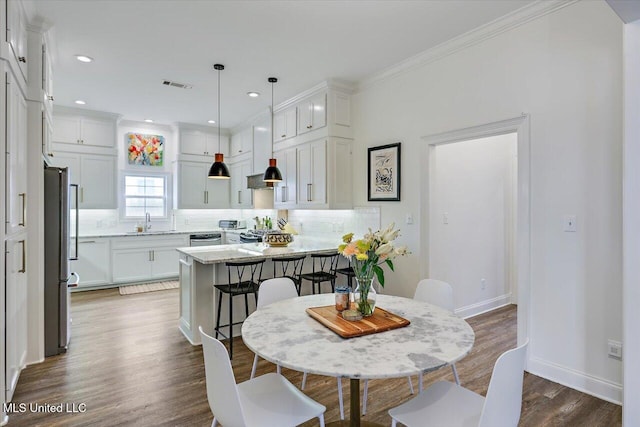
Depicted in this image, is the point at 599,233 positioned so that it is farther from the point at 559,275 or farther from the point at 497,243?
the point at 497,243

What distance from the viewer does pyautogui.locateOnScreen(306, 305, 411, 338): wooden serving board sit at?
1.66m

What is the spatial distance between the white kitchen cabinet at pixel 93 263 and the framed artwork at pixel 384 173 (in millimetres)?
4421

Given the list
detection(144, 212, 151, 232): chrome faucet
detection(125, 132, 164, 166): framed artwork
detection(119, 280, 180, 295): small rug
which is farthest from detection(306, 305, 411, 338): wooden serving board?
detection(125, 132, 164, 166): framed artwork

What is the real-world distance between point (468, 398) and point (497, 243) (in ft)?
11.4

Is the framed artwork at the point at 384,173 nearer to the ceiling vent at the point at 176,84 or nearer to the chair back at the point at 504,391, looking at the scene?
the ceiling vent at the point at 176,84

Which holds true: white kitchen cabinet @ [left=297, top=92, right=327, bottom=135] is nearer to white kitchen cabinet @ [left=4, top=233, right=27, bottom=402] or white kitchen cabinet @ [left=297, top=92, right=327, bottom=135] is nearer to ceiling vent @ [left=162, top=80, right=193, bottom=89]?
ceiling vent @ [left=162, top=80, right=193, bottom=89]

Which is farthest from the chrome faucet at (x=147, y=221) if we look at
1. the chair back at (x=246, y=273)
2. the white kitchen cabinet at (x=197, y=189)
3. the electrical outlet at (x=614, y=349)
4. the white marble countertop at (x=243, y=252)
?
the electrical outlet at (x=614, y=349)

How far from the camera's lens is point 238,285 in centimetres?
328

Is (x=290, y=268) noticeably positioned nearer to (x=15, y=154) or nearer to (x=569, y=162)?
(x=15, y=154)

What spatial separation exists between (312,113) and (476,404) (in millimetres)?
3858

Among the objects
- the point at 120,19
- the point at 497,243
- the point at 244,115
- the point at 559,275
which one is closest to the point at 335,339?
the point at 559,275

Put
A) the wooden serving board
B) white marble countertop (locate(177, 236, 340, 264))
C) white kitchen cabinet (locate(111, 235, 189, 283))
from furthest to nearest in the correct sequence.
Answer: white kitchen cabinet (locate(111, 235, 189, 283)) < white marble countertop (locate(177, 236, 340, 264)) < the wooden serving board

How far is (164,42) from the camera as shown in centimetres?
335

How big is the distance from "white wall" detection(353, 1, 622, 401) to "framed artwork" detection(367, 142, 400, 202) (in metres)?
0.95
